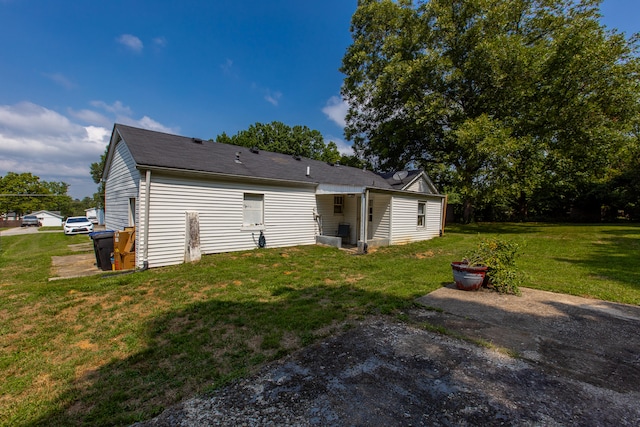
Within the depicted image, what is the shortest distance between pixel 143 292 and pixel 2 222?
184 feet

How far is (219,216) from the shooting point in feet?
30.4

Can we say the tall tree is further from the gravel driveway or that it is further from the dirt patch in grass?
the dirt patch in grass

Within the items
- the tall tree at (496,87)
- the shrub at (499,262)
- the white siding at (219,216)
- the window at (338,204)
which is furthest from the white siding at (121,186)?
the tall tree at (496,87)

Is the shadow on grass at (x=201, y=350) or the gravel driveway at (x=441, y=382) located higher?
the gravel driveway at (x=441, y=382)

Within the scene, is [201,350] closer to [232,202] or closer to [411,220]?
[232,202]

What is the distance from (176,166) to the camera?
8055 mm

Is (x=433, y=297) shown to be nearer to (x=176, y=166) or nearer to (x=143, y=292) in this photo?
(x=143, y=292)

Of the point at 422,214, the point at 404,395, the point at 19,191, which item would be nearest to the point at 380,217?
the point at 422,214

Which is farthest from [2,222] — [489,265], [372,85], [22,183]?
[489,265]

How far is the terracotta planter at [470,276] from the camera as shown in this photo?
555 centimetres

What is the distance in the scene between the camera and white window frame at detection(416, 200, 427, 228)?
14305 millimetres

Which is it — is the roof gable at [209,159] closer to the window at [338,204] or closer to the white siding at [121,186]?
the white siding at [121,186]

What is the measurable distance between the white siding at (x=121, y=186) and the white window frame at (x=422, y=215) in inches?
471

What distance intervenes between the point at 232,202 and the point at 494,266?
764 centimetres
